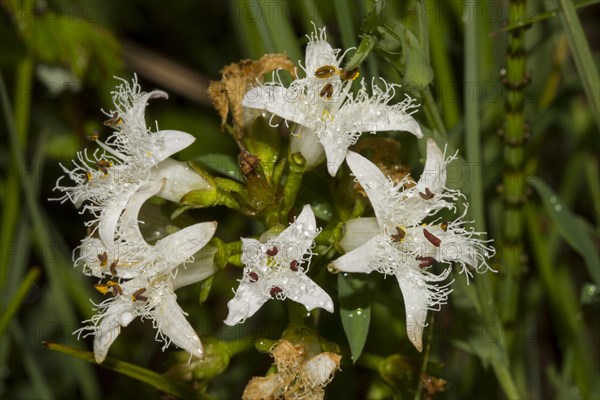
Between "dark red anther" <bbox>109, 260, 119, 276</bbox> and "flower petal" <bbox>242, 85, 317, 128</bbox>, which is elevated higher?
"flower petal" <bbox>242, 85, 317, 128</bbox>

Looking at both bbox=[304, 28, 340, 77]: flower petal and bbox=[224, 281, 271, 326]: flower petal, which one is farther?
bbox=[304, 28, 340, 77]: flower petal

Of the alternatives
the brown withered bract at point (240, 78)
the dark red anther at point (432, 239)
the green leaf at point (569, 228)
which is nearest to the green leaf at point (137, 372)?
the brown withered bract at point (240, 78)

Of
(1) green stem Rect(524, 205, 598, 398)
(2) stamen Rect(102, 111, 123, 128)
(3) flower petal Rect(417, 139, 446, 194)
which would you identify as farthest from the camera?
(1) green stem Rect(524, 205, 598, 398)

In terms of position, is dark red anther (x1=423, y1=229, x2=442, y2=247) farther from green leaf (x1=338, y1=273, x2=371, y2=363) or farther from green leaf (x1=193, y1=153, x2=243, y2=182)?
green leaf (x1=193, y1=153, x2=243, y2=182)

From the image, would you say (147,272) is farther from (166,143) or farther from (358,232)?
(358,232)

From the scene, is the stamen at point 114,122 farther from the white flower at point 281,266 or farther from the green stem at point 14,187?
the green stem at point 14,187

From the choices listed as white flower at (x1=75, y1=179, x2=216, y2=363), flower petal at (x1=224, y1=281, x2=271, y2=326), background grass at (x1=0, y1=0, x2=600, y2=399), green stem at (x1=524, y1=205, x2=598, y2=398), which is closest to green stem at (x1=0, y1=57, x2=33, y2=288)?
background grass at (x1=0, y1=0, x2=600, y2=399)

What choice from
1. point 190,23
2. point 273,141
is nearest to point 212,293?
point 190,23
